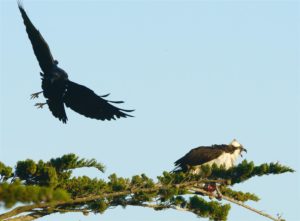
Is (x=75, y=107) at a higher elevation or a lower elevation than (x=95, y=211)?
higher

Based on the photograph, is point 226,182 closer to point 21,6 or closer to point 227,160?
point 227,160

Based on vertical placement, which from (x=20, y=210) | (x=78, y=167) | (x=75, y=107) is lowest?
(x=20, y=210)

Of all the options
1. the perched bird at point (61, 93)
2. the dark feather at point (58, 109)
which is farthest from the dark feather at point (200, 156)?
the dark feather at point (58, 109)

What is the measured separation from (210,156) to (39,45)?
4.65m

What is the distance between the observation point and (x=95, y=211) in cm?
1842

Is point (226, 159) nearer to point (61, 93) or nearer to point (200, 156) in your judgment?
point (200, 156)

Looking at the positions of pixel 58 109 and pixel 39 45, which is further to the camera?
pixel 39 45

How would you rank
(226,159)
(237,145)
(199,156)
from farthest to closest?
(237,145) < (226,159) < (199,156)

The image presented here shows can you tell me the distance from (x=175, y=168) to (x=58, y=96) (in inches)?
131

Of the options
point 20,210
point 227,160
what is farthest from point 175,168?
point 20,210

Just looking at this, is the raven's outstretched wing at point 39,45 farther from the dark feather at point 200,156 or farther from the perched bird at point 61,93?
the dark feather at point 200,156

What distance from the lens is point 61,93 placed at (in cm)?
1977

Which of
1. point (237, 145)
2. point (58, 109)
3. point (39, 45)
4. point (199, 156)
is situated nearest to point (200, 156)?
point (199, 156)

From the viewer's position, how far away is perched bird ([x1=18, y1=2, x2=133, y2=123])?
770 inches
